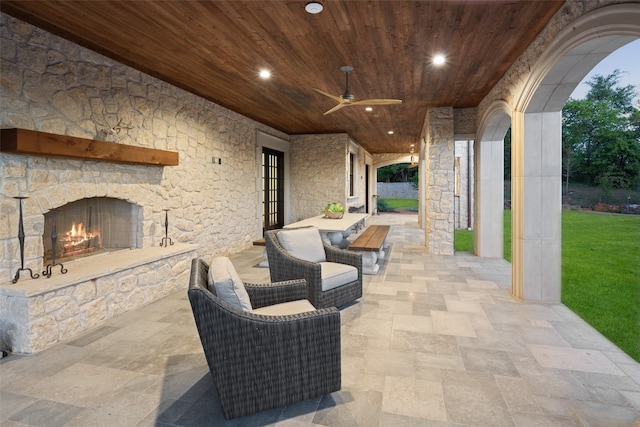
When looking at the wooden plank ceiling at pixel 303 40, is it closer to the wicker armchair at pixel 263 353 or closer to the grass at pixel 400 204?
the wicker armchair at pixel 263 353

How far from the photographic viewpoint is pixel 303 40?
336 centimetres

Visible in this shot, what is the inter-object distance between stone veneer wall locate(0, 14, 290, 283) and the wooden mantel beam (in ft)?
0.54

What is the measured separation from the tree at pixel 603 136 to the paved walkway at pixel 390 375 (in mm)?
14553

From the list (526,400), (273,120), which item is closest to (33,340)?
(526,400)

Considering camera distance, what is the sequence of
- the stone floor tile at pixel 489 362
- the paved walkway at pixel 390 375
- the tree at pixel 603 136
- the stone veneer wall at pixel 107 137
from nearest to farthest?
the paved walkway at pixel 390 375 < the stone floor tile at pixel 489 362 < the stone veneer wall at pixel 107 137 < the tree at pixel 603 136

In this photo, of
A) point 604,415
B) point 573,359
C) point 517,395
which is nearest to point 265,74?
point 517,395

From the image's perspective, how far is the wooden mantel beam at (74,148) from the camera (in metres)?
2.75

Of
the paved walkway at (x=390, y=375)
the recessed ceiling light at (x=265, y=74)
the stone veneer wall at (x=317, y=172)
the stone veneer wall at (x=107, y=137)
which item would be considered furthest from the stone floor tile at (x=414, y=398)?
the stone veneer wall at (x=317, y=172)

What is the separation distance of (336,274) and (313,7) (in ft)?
7.90

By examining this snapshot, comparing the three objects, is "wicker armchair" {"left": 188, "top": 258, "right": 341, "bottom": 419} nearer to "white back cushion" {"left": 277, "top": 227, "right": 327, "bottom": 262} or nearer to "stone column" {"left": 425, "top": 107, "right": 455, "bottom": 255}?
"white back cushion" {"left": 277, "top": 227, "right": 327, "bottom": 262}

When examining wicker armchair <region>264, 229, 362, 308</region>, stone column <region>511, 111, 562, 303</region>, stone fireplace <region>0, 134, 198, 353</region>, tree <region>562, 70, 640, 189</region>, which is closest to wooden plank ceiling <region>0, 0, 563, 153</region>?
stone column <region>511, 111, 562, 303</region>

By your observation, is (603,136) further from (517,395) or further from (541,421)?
(541,421)

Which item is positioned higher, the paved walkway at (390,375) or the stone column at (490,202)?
the stone column at (490,202)

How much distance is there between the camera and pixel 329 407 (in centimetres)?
200
